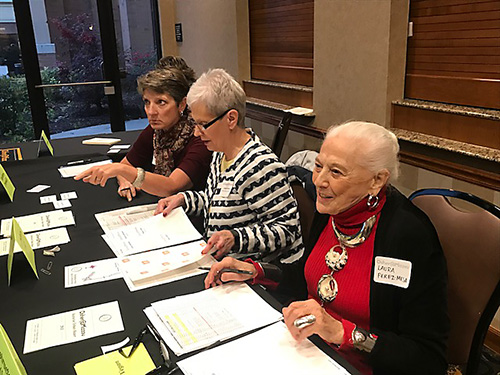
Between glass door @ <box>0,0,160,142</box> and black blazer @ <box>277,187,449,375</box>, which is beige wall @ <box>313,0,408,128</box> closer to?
black blazer @ <box>277,187,449,375</box>

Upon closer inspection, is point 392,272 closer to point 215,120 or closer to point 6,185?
point 215,120

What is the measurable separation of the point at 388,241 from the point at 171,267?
0.63 metres

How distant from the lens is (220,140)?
1769 mm

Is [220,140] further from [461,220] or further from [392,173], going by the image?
[461,220]

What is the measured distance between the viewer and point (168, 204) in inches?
73.4

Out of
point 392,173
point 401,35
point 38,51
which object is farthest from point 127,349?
point 38,51

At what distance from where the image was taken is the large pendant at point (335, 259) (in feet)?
4.17

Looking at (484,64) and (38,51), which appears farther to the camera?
(38,51)

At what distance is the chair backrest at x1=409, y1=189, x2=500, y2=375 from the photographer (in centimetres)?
110

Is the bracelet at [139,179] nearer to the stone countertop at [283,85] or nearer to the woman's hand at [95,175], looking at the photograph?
the woman's hand at [95,175]

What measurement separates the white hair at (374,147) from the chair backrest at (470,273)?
0.19 meters

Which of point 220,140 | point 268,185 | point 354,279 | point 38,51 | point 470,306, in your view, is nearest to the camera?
point 470,306

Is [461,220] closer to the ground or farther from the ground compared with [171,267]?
farther from the ground

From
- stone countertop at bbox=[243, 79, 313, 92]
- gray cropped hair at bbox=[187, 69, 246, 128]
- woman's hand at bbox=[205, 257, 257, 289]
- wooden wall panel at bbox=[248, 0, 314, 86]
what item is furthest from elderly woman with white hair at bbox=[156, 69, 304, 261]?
wooden wall panel at bbox=[248, 0, 314, 86]
